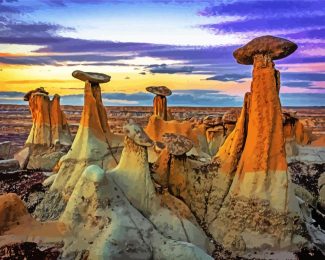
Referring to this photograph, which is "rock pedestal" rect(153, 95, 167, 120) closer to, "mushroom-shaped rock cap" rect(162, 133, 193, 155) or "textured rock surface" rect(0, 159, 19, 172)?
"textured rock surface" rect(0, 159, 19, 172)

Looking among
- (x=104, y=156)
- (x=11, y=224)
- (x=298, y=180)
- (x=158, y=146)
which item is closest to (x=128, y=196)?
(x=11, y=224)

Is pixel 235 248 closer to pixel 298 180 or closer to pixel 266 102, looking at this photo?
pixel 266 102

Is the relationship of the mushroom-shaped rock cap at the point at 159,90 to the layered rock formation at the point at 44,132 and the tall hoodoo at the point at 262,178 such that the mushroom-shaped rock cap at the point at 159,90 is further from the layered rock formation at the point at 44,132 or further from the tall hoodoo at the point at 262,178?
the tall hoodoo at the point at 262,178

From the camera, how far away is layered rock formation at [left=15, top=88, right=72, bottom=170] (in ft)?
117

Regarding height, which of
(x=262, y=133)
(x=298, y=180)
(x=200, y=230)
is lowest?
(x=298, y=180)

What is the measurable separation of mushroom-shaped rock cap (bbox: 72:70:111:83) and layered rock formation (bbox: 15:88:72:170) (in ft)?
47.3

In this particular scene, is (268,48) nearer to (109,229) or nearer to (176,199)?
(176,199)

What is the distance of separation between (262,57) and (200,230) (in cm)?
573

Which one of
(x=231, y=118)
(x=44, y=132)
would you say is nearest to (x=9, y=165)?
(x=44, y=132)

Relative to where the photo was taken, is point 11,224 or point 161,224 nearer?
point 11,224

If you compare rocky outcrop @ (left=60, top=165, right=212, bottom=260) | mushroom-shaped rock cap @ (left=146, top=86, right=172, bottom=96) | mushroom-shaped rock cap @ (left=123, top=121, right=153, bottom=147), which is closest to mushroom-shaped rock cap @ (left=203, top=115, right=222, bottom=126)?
mushroom-shaped rock cap @ (left=146, top=86, right=172, bottom=96)

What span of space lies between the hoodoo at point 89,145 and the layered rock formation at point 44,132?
13.7 m

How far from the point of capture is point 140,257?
40.4ft

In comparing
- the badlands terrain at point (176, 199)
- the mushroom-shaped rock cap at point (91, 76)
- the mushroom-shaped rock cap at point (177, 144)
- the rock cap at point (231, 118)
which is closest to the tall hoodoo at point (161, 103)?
the rock cap at point (231, 118)
